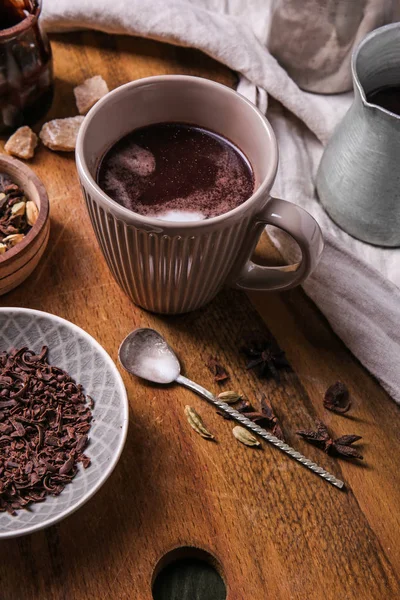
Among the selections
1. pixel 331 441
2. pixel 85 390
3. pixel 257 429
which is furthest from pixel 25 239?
pixel 331 441

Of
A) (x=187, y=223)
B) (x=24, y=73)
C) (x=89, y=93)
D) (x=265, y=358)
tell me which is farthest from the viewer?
(x=89, y=93)

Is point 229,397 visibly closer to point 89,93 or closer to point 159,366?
point 159,366

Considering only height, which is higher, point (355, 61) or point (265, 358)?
point (355, 61)

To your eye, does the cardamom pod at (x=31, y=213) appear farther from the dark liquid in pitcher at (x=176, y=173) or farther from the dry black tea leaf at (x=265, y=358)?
the dry black tea leaf at (x=265, y=358)

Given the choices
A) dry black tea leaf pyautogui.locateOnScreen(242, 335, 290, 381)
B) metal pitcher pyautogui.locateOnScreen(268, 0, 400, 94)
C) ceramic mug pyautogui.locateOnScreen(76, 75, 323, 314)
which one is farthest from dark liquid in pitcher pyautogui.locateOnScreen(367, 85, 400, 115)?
dry black tea leaf pyautogui.locateOnScreen(242, 335, 290, 381)

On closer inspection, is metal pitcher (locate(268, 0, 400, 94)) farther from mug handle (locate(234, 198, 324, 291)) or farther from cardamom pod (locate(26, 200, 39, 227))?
cardamom pod (locate(26, 200, 39, 227))

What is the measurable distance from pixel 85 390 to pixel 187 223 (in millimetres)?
322

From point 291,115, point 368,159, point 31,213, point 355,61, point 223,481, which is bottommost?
point 223,481

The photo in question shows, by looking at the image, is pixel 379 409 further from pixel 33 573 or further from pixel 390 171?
pixel 33 573

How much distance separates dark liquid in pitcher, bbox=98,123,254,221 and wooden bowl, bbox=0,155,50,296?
A: 15 cm

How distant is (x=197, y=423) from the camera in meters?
1.08

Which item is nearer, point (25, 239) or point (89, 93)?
point (25, 239)

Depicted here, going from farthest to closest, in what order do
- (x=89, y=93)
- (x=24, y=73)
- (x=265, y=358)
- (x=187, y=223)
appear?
(x=89, y=93) → (x=24, y=73) → (x=265, y=358) → (x=187, y=223)

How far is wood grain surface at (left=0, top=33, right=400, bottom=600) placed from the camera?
966 millimetres
